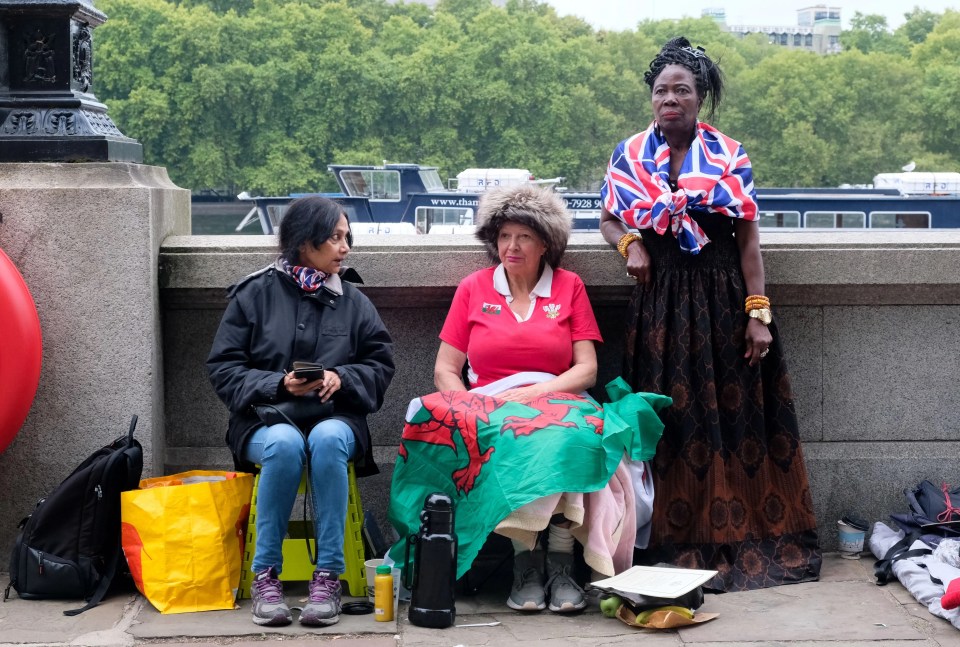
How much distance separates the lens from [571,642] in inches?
147

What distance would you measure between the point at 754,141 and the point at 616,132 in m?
6.97

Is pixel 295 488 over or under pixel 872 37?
under

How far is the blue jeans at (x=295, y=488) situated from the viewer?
3.88m

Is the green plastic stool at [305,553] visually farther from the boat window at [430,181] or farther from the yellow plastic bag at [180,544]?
the boat window at [430,181]

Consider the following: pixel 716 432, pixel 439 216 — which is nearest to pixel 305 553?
pixel 716 432

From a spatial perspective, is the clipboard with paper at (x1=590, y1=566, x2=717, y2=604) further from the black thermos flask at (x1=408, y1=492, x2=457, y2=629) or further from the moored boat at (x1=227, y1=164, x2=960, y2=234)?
the moored boat at (x1=227, y1=164, x2=960, y2=234)

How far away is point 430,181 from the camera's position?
44.8 metres

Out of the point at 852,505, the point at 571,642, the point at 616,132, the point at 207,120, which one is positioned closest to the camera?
the point at 571,642

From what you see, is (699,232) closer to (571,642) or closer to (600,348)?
(600,348)

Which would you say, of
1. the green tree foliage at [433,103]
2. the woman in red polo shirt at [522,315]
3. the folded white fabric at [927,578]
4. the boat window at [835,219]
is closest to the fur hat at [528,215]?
the woman in red polo shirt at [522,315]

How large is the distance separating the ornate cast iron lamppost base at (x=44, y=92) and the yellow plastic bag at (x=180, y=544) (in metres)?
1.36

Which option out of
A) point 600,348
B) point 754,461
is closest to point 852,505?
point 754,461

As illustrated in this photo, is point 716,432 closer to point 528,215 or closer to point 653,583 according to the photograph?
point 653,583

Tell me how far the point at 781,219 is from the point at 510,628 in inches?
1132
